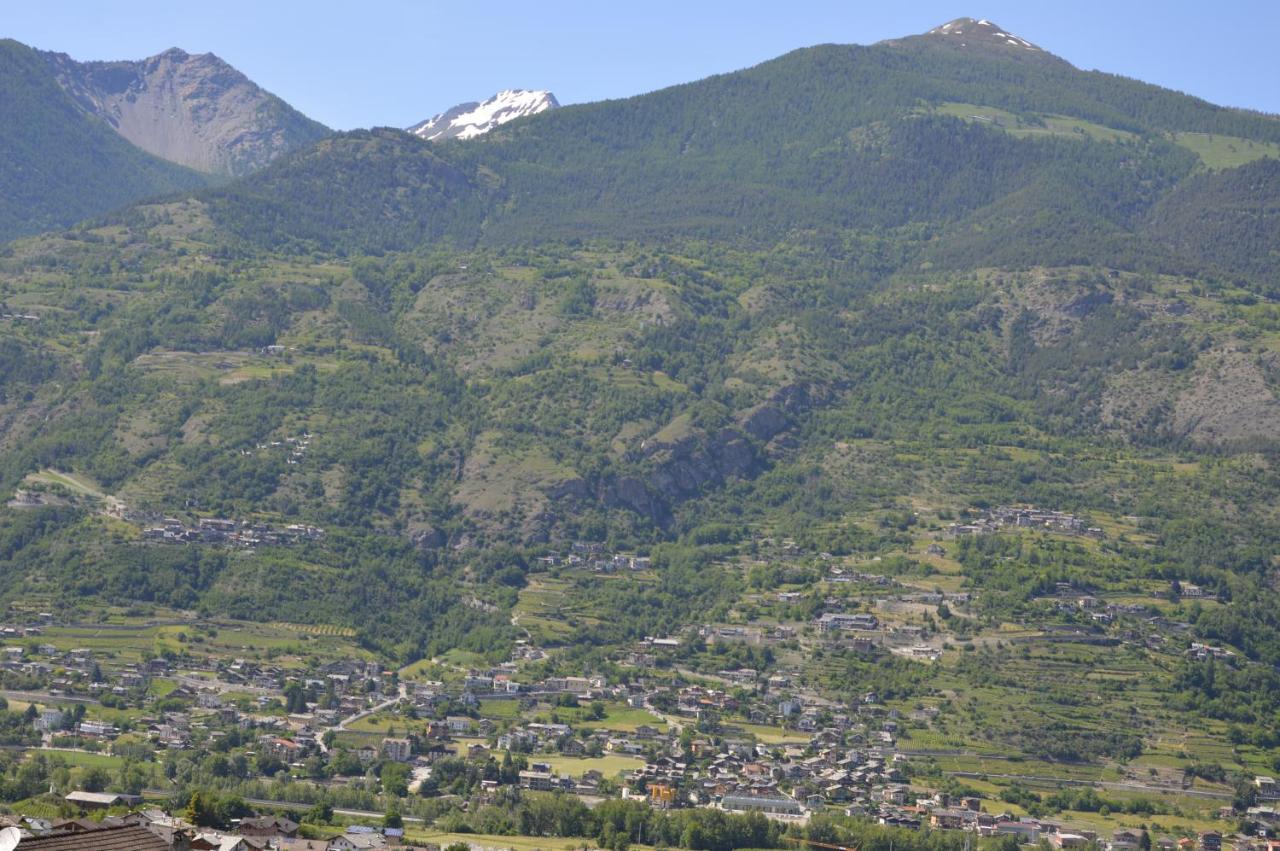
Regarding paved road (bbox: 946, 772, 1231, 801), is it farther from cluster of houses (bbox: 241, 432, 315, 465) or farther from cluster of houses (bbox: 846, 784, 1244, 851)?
cluster of houses (bbox: 241, 432, 315, 465)

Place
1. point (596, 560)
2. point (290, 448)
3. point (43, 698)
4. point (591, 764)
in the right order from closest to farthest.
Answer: point (591, 764) < point (43, 698) < point (596, 560) < point (290, 448)

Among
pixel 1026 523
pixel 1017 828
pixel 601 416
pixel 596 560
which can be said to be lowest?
pixel 1017 828

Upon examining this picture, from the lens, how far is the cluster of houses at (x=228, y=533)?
456 feet

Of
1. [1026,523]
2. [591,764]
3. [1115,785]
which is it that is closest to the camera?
[591,764]

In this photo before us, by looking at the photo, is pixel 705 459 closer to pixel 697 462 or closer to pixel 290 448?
pixel 697 462

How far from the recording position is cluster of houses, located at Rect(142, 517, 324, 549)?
456 feet

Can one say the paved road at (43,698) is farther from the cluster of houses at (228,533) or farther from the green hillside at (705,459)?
the cluster of houses at (228,533)

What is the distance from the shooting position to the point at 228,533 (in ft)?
463

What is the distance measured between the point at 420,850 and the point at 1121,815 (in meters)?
38.9

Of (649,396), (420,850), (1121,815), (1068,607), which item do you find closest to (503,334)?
(649,396)

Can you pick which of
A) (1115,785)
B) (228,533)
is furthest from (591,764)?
(228,533)

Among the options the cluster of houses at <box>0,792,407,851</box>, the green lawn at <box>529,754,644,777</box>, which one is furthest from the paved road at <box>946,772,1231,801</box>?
the cluster of houses at <box>0,792,407,851</box>

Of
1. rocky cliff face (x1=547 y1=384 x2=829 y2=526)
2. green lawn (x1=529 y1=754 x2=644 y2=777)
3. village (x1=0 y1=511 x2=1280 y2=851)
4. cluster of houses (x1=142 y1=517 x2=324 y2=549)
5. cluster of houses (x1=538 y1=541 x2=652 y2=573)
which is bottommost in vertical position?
green lawn (x1=529 y1=754 x2=644 y2=777)

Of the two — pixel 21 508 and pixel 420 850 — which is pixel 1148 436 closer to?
pixel 21 508
